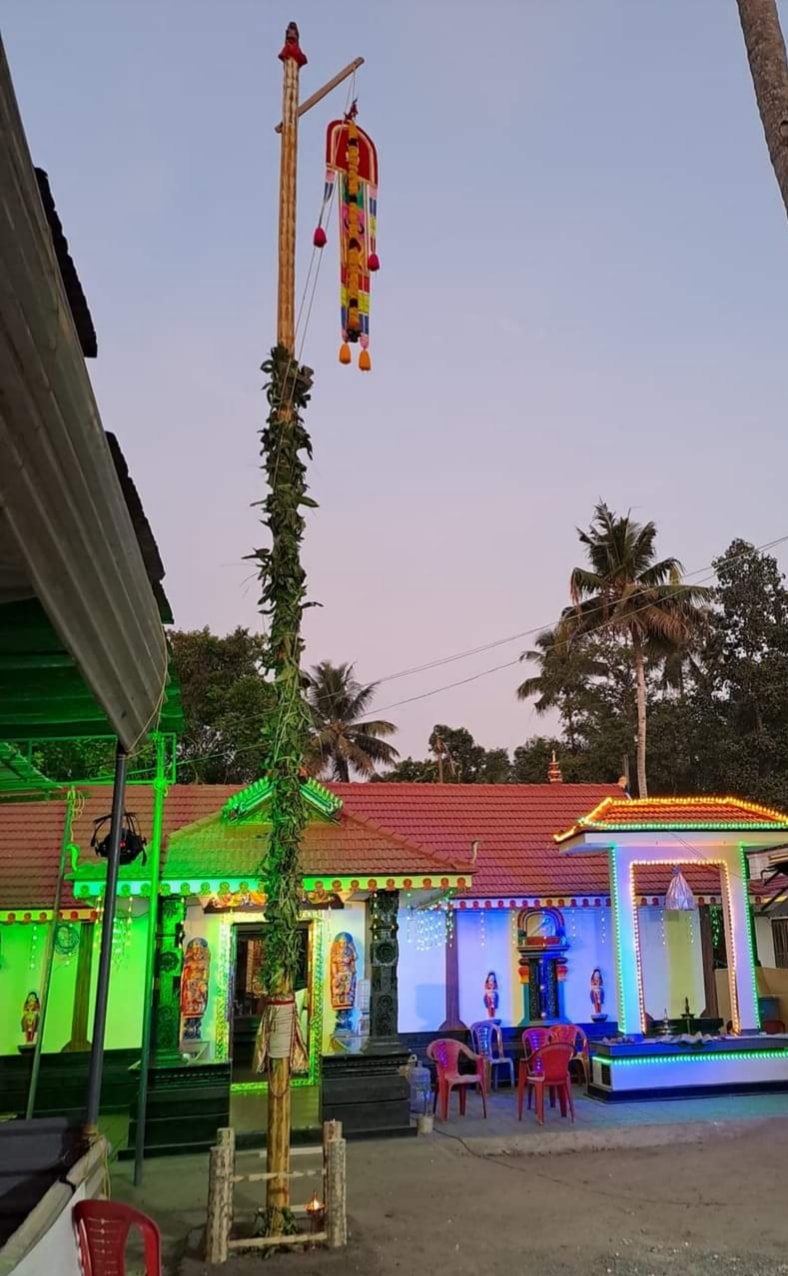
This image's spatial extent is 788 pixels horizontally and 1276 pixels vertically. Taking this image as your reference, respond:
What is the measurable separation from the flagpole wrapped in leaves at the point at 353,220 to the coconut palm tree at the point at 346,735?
93.8 feet

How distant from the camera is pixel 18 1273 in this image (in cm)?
302

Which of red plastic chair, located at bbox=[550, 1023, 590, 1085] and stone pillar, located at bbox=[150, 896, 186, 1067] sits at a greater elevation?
stone pillar, located at bbox=[150, 896, 186, 1067]

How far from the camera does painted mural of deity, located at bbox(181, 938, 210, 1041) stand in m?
12.0

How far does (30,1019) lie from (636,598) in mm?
20217

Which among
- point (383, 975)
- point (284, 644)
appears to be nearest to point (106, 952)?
point (284, 644)

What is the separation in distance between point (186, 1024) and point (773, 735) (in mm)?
22852

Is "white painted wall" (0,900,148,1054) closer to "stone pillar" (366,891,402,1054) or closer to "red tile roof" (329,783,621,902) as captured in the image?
"stone pillar" (366,891,402,1054)

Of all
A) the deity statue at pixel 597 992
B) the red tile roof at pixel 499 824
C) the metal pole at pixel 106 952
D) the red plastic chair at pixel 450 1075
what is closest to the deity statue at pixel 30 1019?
the red plastic chair at pixel 450 1075

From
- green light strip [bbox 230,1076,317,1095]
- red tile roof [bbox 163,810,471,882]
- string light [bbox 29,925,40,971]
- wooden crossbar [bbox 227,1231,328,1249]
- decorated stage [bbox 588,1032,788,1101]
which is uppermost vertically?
red tile roof [bbox 163,810,471,882]

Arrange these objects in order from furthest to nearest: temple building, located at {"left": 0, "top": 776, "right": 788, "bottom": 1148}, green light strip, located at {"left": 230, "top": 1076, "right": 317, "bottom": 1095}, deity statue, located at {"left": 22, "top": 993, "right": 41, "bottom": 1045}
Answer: deity statue, located at {"left": 22, "top": 993, "right": 41, "bottom": 1045}, green light strip, located at {"left": 230, "top": 1076, "right": 317, "bottom": 1095}, temple building, located at {"left": 0, "top": 776, "right": 788, "bottom": 1148}

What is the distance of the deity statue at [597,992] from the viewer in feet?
45.8

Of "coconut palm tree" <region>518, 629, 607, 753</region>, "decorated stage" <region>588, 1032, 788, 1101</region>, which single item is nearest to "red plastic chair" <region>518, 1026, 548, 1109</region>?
"decorated stage" <region>588, 1032, 788, 1101</region>

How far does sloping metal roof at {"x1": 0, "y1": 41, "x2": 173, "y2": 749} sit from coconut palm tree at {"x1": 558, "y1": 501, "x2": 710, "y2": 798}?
24488 mm

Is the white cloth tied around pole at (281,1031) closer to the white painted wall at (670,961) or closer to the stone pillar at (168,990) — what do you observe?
the stone pillar at (168,990)
